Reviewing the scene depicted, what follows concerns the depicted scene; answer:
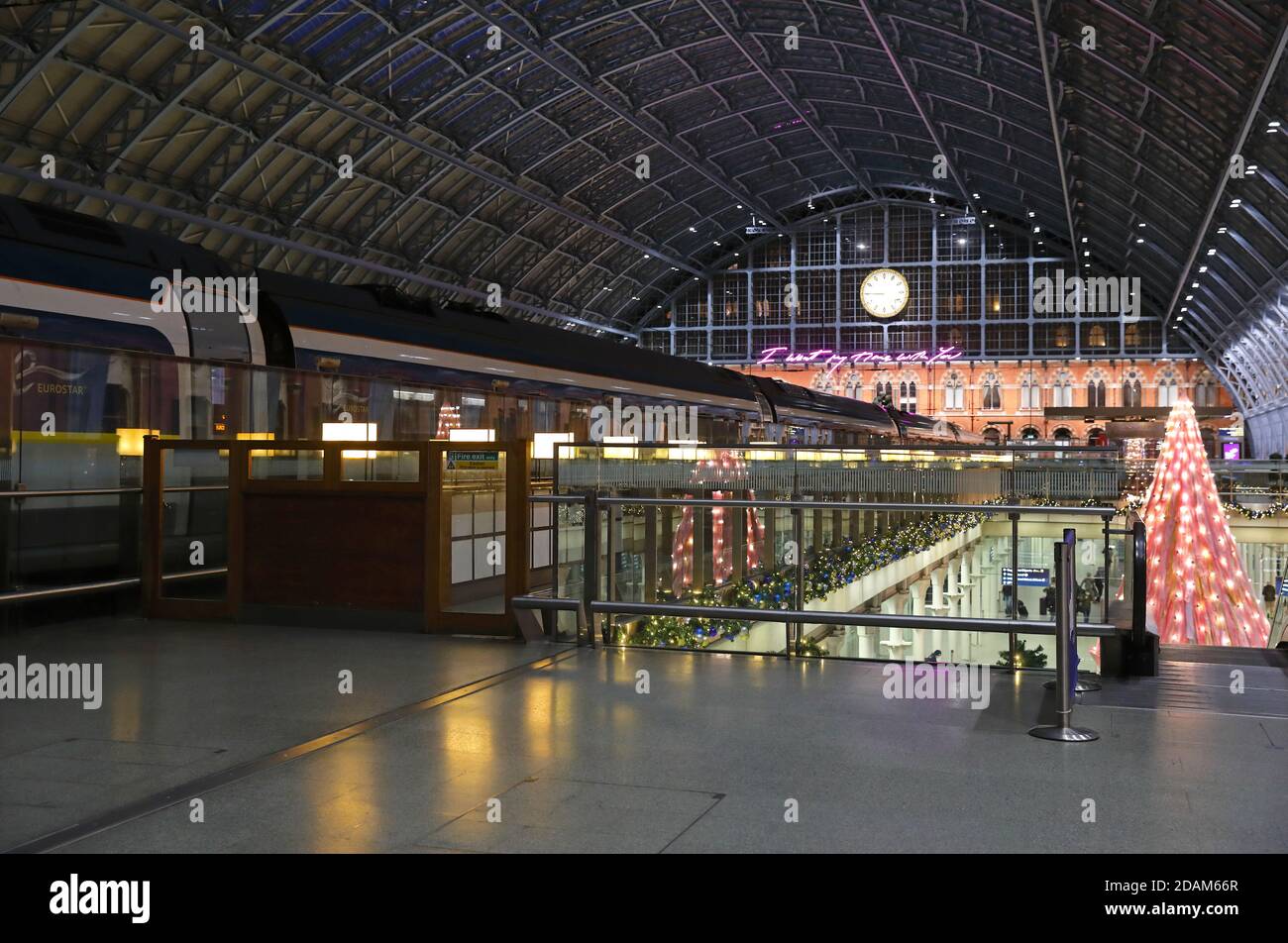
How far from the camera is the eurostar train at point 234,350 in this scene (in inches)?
380

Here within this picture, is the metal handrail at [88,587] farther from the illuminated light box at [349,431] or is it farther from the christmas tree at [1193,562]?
the christmas tree at [1193,562]

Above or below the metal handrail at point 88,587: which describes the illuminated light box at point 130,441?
above

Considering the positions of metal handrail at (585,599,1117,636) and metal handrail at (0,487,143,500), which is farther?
metal handrail at (0,487,143,500)

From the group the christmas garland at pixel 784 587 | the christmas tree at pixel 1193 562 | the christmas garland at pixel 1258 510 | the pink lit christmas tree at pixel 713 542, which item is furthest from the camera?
the christmas garland at pixel 1258 510

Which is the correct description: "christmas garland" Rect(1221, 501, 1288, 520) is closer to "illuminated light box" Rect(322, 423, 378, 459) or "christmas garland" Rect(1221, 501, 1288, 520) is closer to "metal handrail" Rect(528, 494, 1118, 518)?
"metal handrail" Rect(528, 494, 1118, 518)

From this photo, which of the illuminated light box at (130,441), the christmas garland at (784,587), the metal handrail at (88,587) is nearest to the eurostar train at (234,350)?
the illuminated light box at (130,441)

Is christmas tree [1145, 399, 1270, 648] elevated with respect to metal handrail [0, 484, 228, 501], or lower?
lower

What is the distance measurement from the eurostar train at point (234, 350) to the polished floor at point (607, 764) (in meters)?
3.27

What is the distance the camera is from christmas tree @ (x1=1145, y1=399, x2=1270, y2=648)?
1529 centimetres

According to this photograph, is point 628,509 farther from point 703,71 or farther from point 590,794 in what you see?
point 703,71

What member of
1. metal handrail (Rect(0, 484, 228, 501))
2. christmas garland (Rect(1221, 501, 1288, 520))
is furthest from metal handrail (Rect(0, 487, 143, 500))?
christmas garland (Rect(1221, 501, 1288, 520))

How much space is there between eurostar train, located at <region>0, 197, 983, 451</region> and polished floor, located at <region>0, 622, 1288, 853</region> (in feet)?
10.7

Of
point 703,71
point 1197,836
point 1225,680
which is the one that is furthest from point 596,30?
point 1197,836

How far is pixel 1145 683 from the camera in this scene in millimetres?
6891
